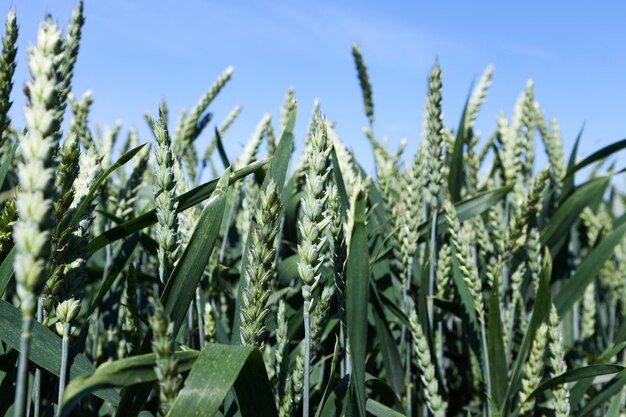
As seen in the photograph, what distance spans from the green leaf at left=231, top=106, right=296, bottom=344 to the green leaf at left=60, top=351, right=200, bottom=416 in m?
0.35

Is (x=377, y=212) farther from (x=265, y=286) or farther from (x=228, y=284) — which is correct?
(x=265, y=286)

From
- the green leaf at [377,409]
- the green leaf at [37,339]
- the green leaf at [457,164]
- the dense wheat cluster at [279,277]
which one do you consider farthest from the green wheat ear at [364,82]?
the green leaf at [37,339]

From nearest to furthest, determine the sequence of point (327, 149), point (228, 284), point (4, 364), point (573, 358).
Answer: point (327, 149), point (4, 364), point (573, 358), point (228, 284)

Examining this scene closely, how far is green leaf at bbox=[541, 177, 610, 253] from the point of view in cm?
193

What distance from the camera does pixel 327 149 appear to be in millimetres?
834

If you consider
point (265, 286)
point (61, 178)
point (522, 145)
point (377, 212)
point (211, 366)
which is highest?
point (522, 145)

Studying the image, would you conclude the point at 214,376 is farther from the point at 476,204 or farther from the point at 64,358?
the point at 476,204

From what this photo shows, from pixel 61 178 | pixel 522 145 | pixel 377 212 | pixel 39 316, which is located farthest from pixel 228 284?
pixel 61 178

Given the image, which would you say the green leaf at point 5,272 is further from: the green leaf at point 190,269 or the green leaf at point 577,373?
the green leaf at point 577,373

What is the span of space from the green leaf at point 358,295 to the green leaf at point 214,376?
0.13m

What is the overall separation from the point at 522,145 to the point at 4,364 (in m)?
1.76

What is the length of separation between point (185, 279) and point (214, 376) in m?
0.18

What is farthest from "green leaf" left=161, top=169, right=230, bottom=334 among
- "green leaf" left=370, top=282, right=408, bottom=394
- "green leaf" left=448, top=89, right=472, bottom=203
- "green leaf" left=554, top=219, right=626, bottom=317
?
"green leaf" left=554, top=219, right=626, bottom=317

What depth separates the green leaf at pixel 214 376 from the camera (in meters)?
0.70
